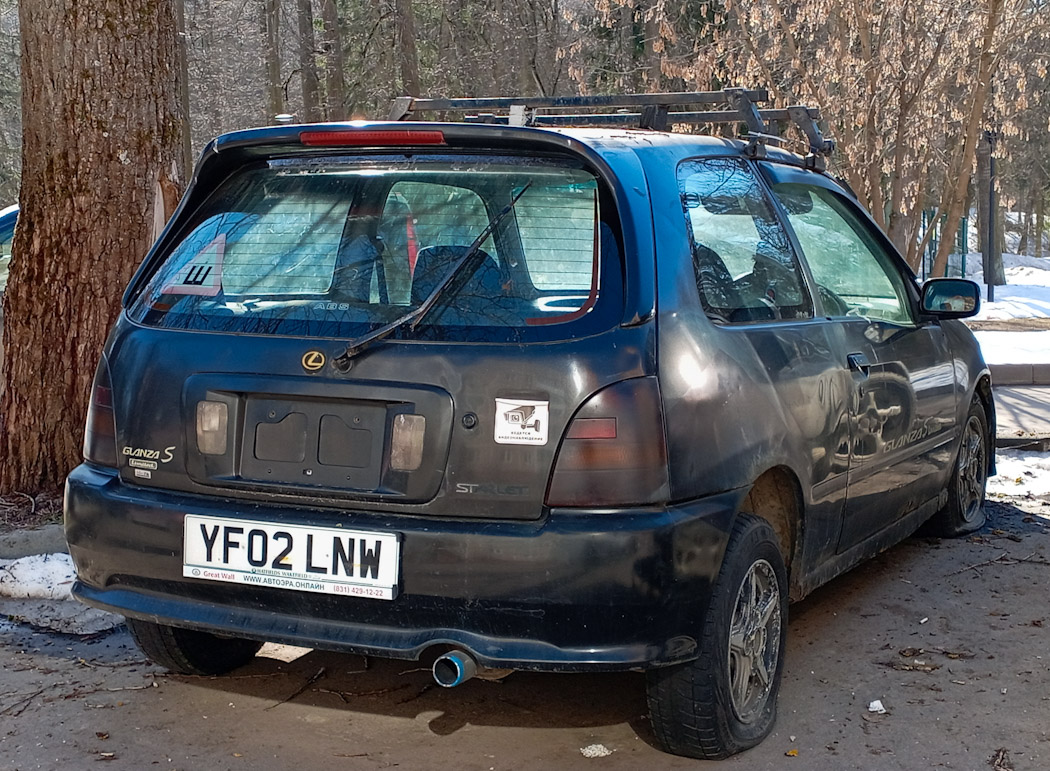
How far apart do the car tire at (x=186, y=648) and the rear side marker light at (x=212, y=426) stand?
0.76 m

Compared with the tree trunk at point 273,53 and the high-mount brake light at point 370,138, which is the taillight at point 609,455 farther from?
the tree trunk at point 273,53

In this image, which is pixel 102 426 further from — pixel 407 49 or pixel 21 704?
pixel 407 49

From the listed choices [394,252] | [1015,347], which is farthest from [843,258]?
[1015,347]

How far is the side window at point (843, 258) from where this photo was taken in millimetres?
4344

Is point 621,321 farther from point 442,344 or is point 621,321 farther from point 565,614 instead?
point 565,614

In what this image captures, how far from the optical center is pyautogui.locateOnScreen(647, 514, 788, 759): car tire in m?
3.30

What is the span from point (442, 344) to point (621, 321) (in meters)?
0.44

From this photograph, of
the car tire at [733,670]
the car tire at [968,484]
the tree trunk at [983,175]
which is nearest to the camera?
the car tire at [733,670]

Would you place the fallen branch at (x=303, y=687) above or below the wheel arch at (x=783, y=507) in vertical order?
below

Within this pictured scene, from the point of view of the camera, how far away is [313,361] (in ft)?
10.7

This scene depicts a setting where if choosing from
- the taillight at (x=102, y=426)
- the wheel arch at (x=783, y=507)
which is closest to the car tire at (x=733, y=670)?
the wheel arch at (x=783, y=507)

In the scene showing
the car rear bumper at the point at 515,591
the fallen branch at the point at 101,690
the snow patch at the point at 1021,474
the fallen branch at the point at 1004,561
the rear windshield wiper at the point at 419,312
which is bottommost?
the snow patch at the point at 1021,474

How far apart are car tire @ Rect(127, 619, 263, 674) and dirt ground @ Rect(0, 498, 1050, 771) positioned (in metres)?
0.06

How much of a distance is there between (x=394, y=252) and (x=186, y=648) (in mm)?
1414
